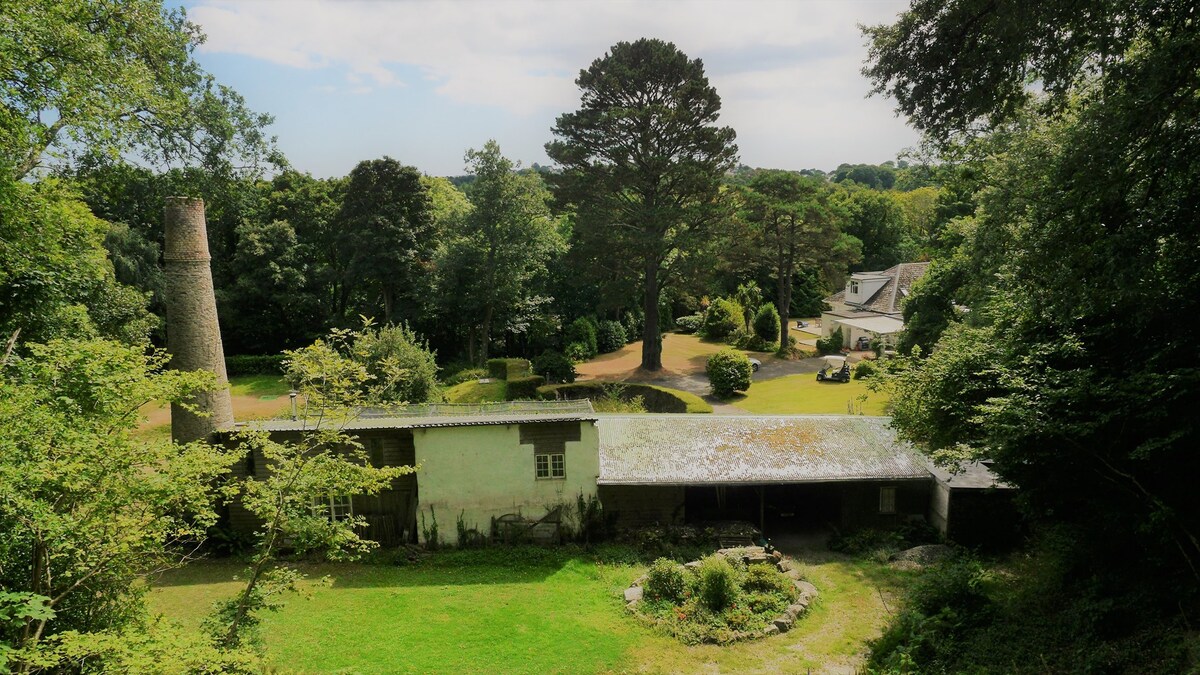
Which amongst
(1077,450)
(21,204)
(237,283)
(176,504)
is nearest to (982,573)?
(1077,450)

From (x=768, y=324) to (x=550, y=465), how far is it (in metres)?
32.9

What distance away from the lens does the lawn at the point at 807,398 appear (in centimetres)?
2989

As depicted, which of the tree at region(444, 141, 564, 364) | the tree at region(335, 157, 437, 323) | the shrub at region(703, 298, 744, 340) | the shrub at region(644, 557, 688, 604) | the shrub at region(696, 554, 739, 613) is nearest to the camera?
the shrub at region(696, 554, 739, 613)

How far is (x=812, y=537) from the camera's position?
19.6 m

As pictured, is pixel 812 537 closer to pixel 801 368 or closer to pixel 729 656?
pixel 729 656

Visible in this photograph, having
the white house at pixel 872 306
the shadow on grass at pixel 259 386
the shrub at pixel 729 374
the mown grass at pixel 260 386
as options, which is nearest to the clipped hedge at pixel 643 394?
the shrub at pixel 729 374

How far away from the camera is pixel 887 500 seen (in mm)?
19562

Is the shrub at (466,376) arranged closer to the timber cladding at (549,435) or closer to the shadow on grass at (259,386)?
the shadow on grass at (259,386)

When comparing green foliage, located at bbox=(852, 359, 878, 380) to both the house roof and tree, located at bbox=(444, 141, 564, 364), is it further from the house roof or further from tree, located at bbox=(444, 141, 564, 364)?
tree, located at bbox=(444, 141, 564, 364)

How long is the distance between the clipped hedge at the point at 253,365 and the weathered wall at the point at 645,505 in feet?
108

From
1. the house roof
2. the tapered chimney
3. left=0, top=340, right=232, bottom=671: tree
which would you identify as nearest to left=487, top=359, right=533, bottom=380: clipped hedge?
the tapered chimney

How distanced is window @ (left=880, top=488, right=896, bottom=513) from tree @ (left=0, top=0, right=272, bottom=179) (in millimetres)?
21430

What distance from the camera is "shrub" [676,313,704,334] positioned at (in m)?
57.1

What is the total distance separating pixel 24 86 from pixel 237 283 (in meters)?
32.9
